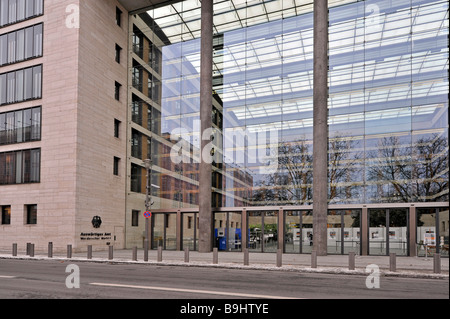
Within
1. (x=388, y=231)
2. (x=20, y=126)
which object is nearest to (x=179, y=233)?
(x=388, y=231)

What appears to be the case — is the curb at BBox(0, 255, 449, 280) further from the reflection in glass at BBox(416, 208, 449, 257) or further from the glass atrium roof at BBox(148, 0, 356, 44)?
the glass atrium roof at BBox(148, 0, 356, 44)

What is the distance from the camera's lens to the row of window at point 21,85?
27672 millimetres

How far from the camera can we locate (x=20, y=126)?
91.2ft

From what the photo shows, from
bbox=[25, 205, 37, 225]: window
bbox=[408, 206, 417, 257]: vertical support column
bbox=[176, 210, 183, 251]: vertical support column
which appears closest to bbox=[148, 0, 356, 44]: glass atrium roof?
bbox=[176, 210, 183, 251]: vertical support column

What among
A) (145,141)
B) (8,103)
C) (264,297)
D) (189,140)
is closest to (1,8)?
(8,103)

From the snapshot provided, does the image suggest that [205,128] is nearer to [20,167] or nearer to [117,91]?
[117,91]

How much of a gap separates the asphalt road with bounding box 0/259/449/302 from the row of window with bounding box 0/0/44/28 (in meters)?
21.9

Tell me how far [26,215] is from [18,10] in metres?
15.8

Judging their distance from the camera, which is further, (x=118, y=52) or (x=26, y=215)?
(x=118, y=52)

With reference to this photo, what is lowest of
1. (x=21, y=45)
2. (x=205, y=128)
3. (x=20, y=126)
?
(x=205, y=128)

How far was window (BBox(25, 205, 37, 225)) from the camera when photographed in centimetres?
2644

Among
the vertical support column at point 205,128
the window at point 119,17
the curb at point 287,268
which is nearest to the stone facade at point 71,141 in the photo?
the window at point 119,17

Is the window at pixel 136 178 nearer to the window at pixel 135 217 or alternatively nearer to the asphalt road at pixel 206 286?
the window at pixel 135 217
